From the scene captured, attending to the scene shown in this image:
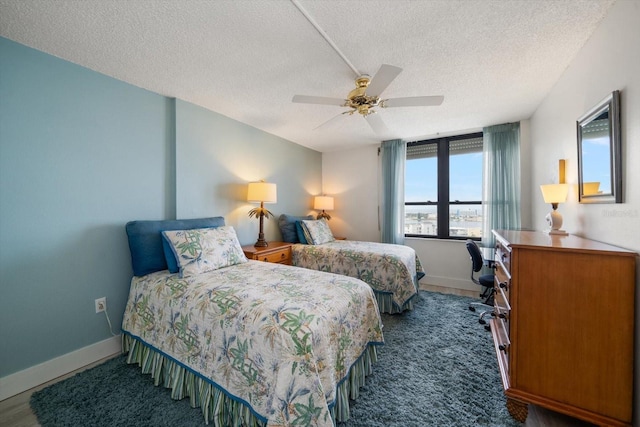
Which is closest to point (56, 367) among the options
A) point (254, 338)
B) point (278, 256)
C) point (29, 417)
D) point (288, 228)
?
point (29, 417)

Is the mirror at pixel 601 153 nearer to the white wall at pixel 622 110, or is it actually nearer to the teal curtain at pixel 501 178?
the white wall at pixel 622 110

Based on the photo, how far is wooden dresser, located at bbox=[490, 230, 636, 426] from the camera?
1.19 meters

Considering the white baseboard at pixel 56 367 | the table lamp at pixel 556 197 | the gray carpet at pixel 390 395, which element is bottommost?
the gray carpet at pixel 390 395

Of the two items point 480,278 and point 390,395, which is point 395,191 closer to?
point 480,278

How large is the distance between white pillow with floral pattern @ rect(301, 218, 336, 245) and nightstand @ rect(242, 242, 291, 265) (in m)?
0.38

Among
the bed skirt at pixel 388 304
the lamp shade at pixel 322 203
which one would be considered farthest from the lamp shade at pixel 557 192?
the lamp shade at pixel 322 203

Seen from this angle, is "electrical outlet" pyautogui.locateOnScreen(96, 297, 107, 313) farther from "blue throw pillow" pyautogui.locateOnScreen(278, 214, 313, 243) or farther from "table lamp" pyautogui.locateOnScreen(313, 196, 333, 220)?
"table lamp" pyautogui.locateOnScreen(313, 196, 333, 220)

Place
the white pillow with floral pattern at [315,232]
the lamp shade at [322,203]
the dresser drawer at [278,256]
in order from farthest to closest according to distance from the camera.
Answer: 1. the lamp shade at [322,203]
2. the white pillow with floral pattern at [315,232]
3. the dresser drawer at [278,256]

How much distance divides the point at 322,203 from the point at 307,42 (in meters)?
3.09

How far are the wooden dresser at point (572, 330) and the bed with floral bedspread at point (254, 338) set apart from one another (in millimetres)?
872

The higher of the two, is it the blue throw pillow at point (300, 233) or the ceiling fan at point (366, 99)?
the ceiling fan at point (366, 99)

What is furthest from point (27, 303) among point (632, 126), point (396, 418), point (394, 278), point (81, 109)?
point (632, 126)

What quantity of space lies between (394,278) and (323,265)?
0.93 meters

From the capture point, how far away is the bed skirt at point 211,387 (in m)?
1.33
